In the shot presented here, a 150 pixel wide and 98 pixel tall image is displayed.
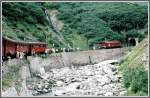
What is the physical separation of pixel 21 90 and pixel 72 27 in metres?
17.8

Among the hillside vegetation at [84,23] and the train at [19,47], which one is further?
the hillside vegetation at [84,23]

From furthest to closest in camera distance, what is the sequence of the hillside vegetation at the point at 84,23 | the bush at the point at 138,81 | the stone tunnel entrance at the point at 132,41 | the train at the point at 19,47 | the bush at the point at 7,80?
the stone tunnel entrance at the point at 132,41, the hillside vegetation at the point at 84,23, the train at the point at 19,47, the bush at the point at 7,80, the bush at the point at 138,81

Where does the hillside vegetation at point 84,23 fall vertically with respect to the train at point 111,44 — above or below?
above

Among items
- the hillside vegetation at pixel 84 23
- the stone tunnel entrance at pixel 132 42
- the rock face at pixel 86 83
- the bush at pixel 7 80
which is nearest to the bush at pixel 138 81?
the rock face at pixel 86 83

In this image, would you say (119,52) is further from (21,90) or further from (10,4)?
(21,90)

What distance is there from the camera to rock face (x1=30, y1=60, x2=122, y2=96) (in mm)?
19875

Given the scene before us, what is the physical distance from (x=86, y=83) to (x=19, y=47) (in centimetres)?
429

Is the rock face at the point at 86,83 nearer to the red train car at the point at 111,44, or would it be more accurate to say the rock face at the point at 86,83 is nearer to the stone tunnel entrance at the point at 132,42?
the red train car at the point at 111,44

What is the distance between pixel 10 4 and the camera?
33.0m

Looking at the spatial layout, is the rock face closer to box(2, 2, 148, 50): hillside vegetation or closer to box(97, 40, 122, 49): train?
box(97, 40, 122, 49): train

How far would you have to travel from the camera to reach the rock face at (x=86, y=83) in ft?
65.2

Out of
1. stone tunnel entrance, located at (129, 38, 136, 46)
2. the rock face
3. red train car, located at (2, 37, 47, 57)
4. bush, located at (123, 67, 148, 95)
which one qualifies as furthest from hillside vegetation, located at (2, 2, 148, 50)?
bush, located at (123, 67, 148, 95)

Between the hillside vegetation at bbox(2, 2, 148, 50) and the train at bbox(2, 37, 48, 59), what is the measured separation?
0.89m

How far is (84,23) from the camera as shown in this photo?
36.0m
